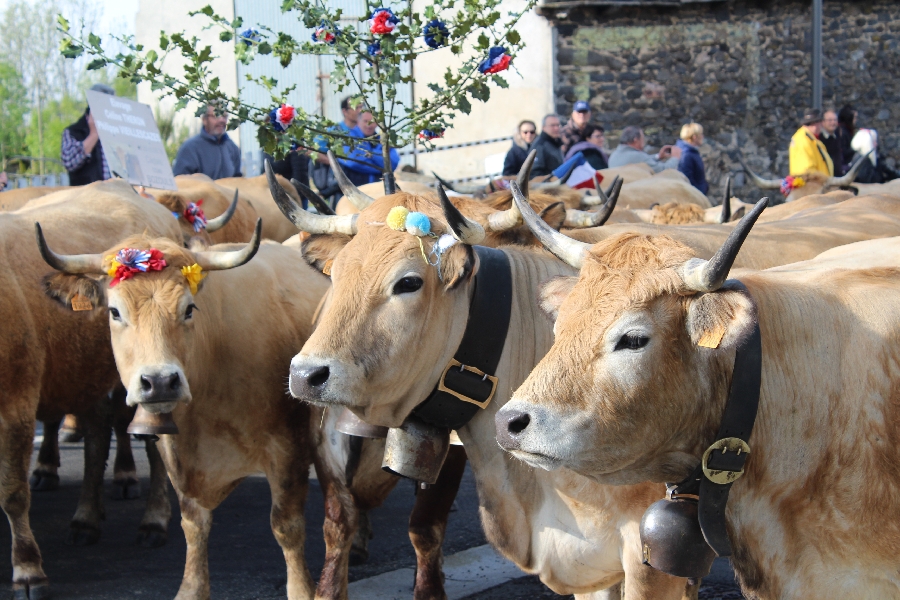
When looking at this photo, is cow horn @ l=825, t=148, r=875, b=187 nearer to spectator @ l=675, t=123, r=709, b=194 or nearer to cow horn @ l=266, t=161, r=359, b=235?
spectator @ l=675, t=123, r=709, b=194

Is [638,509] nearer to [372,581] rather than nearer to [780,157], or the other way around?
[372,581]

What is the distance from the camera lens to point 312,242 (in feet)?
13.3

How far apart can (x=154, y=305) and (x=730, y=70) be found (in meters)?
16.5

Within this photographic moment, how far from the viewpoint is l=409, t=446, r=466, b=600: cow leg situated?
4.25 m

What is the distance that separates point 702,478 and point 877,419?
48cm

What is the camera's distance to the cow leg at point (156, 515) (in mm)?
5723

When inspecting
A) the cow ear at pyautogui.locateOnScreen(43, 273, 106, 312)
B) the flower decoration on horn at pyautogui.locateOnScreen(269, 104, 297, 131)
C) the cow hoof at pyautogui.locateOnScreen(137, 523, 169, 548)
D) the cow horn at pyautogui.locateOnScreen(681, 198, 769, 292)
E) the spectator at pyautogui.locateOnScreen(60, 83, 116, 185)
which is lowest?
the cow hoof at pyautogui.locateOnScreen(137, 523, 169, 548)

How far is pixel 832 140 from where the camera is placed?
43.5ft

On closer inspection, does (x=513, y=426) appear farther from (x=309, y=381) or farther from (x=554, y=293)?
(x=309, y=381)

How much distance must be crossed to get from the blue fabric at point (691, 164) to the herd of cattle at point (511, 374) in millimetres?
6783

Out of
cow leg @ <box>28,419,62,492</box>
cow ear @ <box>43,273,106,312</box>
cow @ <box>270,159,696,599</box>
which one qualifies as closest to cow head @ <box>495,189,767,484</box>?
cow @ <box>270,159,696,599</box>

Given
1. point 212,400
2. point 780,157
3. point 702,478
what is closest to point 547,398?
point 702,478

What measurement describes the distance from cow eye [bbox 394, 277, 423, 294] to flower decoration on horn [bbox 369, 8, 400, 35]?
195 centimetres

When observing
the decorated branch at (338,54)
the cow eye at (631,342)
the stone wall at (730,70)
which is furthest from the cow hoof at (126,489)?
the stone wall at (730,70)
